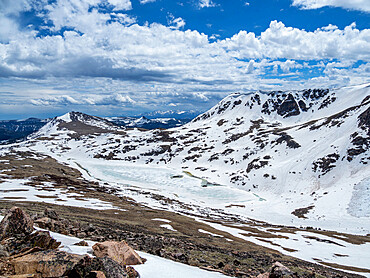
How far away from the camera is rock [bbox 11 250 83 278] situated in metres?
7.38

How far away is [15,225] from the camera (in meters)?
10.9

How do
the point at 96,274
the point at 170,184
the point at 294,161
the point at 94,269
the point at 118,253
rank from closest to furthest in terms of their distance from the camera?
the point at 96,274
the point at 94,269
the point at 118,253
the point at 294,161
the point at 170,184

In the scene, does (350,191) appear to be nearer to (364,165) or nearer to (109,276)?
(364,165)

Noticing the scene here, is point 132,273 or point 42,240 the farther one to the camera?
point 42,240

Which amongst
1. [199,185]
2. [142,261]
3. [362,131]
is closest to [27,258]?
[142,261]

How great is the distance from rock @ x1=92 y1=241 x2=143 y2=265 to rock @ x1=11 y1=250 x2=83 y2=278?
9.42 feet

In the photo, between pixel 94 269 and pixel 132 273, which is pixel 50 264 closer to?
pixel 94 269

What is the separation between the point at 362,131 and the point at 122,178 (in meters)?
117

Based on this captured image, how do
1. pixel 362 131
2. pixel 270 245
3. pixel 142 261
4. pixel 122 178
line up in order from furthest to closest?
pixel 122 178 → pixel 362 131 → pixel 270 245 → pixel 142 261

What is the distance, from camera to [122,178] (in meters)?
121

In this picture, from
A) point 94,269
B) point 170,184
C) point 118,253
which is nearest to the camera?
point 94,269

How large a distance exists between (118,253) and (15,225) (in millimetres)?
5178

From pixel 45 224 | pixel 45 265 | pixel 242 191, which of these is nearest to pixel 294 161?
pixel 242 191

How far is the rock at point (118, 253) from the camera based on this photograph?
33.9 ft
